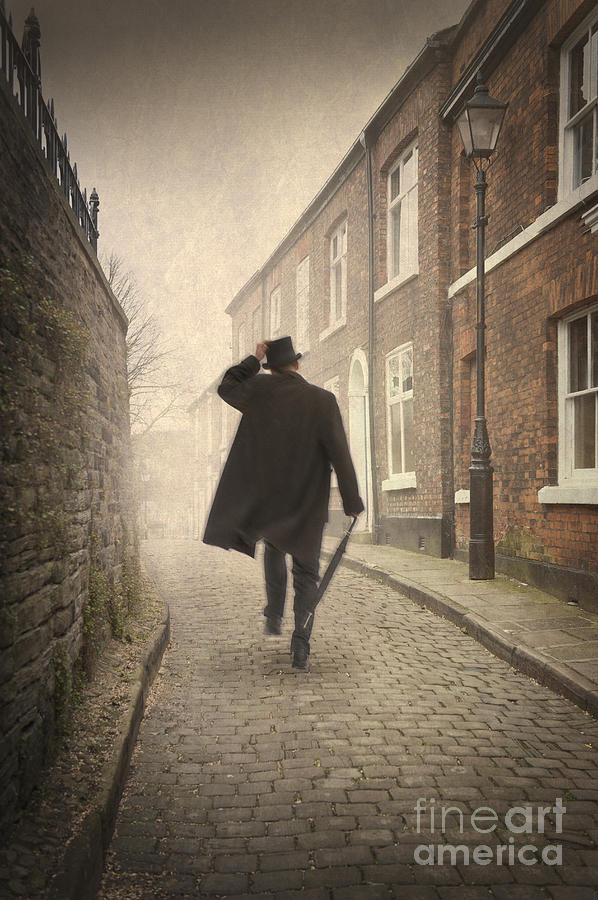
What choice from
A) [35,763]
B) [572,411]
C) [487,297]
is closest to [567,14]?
[487,297]

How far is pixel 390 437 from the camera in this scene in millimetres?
13117

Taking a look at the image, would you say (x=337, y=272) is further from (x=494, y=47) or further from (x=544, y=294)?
(x=544, y=294)

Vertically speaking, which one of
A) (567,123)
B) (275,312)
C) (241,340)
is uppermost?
(241,340)

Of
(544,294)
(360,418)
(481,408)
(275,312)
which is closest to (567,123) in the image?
(544,294)

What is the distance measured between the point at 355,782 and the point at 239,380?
8.89ft

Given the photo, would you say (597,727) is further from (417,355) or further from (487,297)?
(417,355)

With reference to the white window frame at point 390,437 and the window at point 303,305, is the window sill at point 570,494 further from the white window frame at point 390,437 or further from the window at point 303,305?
the window at point 303,305

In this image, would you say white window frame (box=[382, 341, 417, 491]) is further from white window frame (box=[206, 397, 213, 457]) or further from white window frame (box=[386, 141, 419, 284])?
white window frame (box=[206, 397, 213, 457])

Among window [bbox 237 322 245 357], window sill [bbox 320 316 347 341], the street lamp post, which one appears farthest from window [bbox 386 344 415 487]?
window [bbox 237 322 245 357]

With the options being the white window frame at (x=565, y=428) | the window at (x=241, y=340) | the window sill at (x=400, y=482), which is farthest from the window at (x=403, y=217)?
the window at (x=241, y=340)

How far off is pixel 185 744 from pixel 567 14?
749 centimetres

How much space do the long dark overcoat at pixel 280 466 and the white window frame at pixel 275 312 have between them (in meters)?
17.4

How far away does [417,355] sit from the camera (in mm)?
11547

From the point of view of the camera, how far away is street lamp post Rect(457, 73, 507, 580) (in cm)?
782
